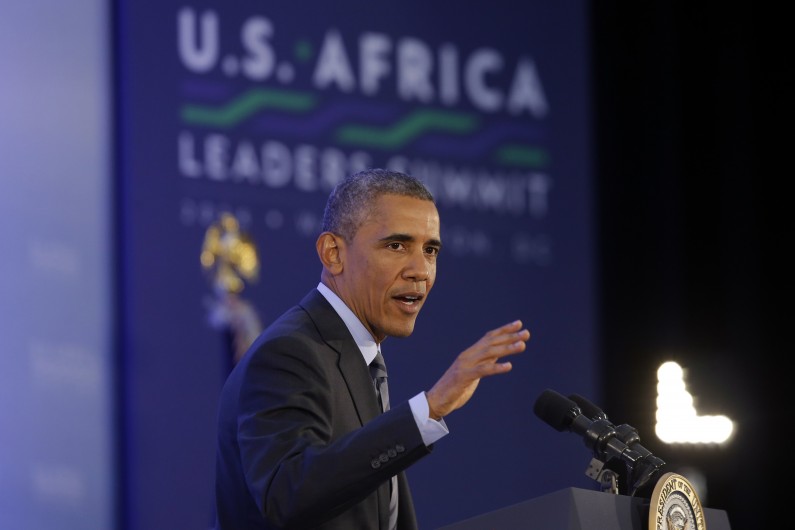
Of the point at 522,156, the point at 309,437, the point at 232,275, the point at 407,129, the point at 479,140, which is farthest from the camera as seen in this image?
the point at 522,156

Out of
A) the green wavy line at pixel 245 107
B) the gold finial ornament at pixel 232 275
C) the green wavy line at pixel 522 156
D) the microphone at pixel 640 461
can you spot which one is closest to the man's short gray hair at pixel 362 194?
the microphone at pixel 640 461

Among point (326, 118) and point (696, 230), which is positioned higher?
point (326, 118)

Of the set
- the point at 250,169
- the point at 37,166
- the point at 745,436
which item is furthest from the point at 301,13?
the point at 745,436

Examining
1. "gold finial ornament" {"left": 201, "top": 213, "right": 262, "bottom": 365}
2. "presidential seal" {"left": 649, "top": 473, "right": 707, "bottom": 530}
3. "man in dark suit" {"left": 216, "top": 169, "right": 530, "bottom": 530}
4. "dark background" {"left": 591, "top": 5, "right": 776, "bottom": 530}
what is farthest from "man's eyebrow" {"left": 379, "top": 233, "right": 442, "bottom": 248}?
"dark background" {"left": 591, "top": 5, "right": 776, "bottom": 530}

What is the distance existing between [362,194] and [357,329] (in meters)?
0.26

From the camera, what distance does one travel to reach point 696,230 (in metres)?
6.11

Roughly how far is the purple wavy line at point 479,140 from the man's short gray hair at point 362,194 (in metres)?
2.78

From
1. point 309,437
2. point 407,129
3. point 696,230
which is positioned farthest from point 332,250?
point 696,230

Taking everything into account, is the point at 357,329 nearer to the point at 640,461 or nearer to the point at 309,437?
the point at 309,437

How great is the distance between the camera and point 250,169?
4.69m

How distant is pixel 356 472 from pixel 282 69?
10.3 ft

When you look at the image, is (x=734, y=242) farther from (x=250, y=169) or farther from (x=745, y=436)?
(x=250, y=169)

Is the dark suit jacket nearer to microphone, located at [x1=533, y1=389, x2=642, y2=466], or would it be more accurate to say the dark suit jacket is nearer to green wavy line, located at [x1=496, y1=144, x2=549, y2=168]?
microphone, located at [x1=533, y1=389, x2=642, y2=466]

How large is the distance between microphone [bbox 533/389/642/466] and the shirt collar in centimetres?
34
